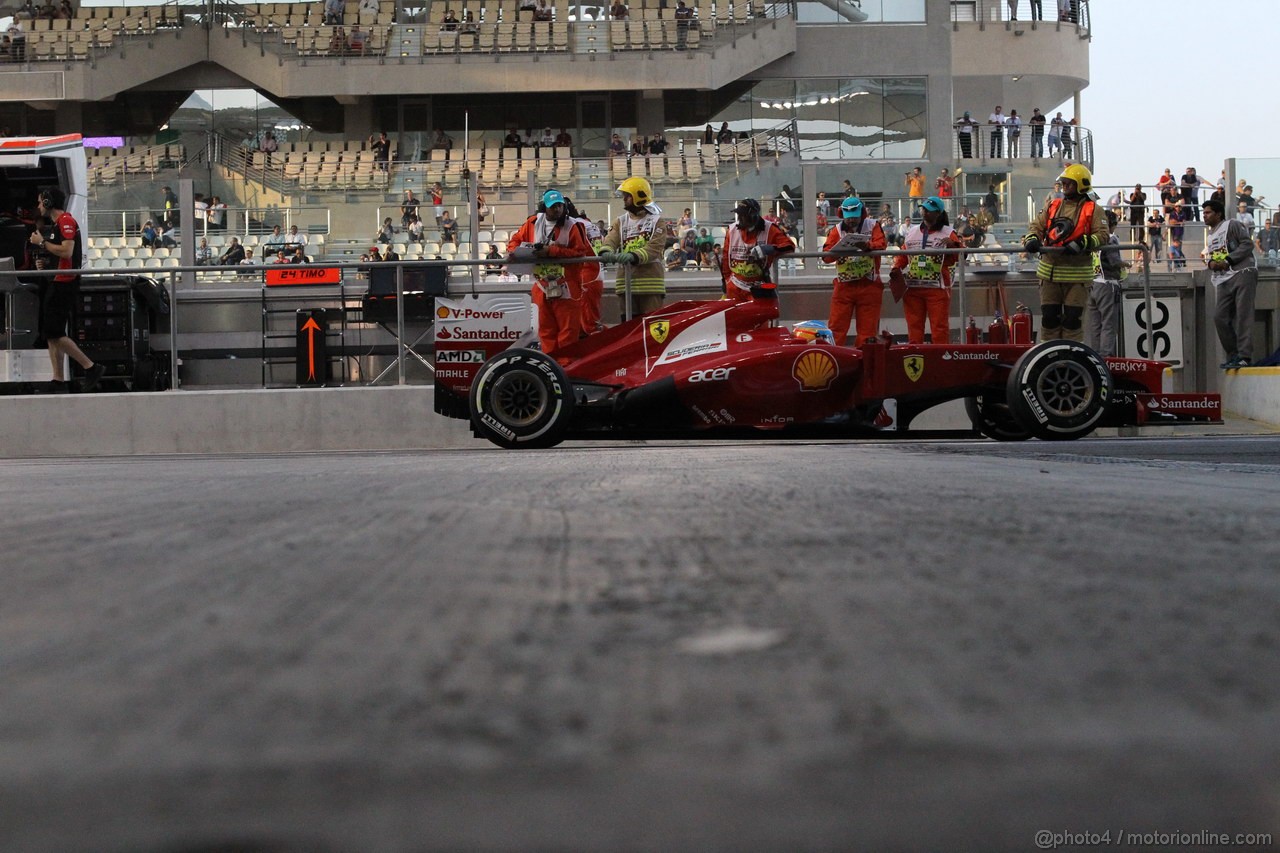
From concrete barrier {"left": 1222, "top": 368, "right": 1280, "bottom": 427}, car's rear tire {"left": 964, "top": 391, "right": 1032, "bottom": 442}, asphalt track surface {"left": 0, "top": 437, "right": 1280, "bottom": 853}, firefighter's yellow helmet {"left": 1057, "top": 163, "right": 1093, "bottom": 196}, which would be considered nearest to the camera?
asphalt track surface {"left": 0, "top": 437, "right": 1280, "bottom": 853}

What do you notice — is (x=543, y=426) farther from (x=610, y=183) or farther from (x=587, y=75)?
(x=587, y=75)

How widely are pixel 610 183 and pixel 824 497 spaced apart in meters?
15.2

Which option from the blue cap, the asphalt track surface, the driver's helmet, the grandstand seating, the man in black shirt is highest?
the grandstand seating

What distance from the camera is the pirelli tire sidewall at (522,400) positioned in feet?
24.0

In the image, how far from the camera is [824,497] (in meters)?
1.34

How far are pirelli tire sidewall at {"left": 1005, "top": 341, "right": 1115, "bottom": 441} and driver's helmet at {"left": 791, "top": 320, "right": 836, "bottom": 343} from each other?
1.00 metres

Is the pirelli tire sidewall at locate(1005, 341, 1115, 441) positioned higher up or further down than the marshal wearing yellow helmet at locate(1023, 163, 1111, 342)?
further down

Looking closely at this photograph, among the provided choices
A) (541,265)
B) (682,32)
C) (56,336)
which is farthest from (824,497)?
(682,32)

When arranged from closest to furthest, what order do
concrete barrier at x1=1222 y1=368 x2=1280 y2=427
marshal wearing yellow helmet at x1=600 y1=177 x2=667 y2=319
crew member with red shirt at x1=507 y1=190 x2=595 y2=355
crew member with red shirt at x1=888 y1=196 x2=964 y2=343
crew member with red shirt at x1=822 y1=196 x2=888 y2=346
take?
1. crew member with red shirt at x1=507 y1=190 x2=595 y2=355
2. marshal wearing yellow helmet at x1=600 y1=177 x2=667 y2=319
3. crew member with red shirt at x1=822 y1=196 x2=888 y2=346
4. crew member with red shirt at x1=888 y1=196 x2=964 y2=343
5. concrete barrier at x1=1222 y1=368 x2=1280 y2=427

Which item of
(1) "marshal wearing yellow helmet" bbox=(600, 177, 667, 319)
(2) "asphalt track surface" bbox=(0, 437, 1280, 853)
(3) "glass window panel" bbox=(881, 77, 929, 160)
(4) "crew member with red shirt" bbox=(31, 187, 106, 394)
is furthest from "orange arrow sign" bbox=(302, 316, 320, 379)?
(3) "glass window panel" bbox=(881, 77, 929, 160)

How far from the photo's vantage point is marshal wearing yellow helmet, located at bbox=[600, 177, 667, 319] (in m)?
9.51

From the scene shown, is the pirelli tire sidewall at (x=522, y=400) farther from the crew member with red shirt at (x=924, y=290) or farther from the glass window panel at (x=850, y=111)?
the glass window panel at (x=850, y=111)

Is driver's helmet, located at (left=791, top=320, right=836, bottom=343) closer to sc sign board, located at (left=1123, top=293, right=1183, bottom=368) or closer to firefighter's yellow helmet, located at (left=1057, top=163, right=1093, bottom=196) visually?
firefighter's yellow helmet, located at (left=1057, top=163, right=1093, bottom=196)

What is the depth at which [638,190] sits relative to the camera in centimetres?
964
